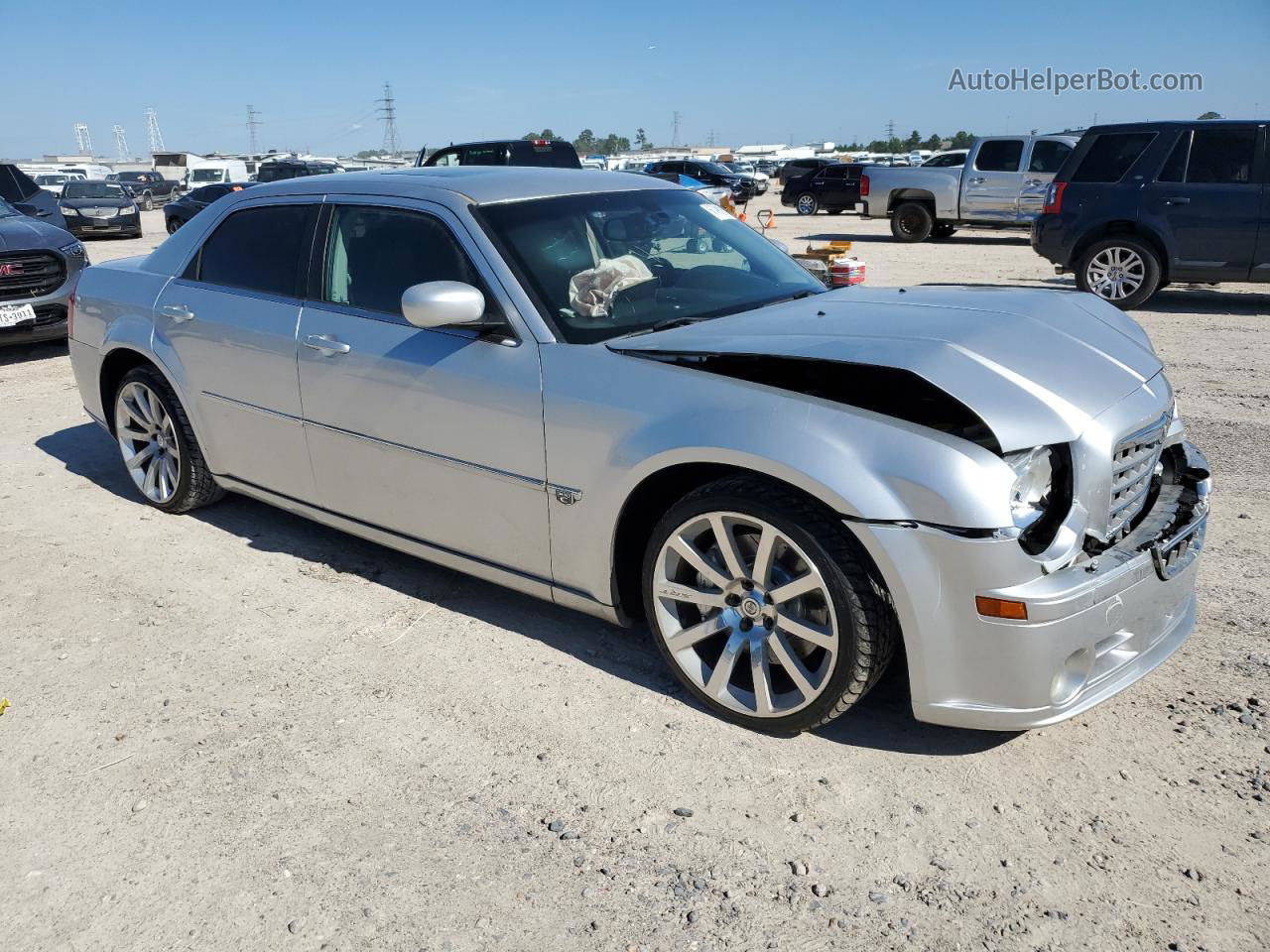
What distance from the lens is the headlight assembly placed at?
272 cm

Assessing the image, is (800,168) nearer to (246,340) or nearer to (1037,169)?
(1037,169)

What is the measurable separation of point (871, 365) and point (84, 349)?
4.47 meters

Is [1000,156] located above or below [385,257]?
above

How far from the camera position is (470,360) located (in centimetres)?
362

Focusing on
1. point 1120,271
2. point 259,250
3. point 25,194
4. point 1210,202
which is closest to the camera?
point 259,250

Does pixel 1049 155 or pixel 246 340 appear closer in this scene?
pixel 246 340

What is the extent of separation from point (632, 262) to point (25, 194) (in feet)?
38.8

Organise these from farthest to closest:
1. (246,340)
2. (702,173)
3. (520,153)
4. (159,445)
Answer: (702,173) → (520,153) → (159,445) → (246,340)

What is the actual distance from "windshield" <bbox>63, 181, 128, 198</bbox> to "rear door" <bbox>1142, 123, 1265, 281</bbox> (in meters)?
24.6

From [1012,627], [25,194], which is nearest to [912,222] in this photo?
[25,194]

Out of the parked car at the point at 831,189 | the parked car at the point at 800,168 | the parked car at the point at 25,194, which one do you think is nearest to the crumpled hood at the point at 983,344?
the parked car at the point at 25,194

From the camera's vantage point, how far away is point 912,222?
2002 centimetres

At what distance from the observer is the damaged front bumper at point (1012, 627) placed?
266cm

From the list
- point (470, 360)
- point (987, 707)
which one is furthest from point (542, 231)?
point (987, 707)
